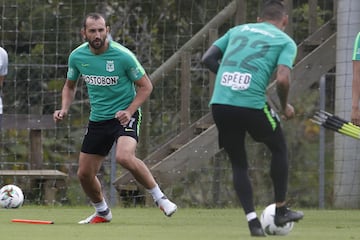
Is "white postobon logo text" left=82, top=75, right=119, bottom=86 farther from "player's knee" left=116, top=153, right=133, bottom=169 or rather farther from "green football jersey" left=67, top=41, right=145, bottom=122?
"player's knee" left=116, top=153, right=133, bottom=169

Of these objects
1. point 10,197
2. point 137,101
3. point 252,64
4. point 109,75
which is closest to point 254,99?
point 252,64

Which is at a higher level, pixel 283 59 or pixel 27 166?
pixel 283 59

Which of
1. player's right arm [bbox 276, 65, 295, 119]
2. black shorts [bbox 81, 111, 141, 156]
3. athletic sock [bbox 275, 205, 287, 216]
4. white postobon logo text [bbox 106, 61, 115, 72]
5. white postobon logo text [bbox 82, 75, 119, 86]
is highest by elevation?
player's right arm [bbox 276, 65, 295, 119]

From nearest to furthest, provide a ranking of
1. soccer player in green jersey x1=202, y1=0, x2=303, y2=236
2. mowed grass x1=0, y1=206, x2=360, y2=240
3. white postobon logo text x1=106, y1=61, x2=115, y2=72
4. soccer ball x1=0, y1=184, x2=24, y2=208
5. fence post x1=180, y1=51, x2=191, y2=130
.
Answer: soccer player in green jersey x1=202, y1=0, x2=303, y2=236 → mowed grass x1=0, y1=206, x2=360, y2=240 → white postobon logo text x1=106, y1=61, x2=115, y2=72 → soccer ball x1=0, y1=184, x2=24, y2=208 → fence post x1=180, y1=51, x2=191, y2=130

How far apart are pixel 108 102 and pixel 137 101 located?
1.27ft

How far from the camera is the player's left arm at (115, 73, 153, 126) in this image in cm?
1105

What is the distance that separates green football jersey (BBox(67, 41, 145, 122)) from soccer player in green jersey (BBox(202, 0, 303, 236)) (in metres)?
2.11

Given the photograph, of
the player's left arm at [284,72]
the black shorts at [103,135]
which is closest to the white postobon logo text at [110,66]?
the black shorts at [103,135]

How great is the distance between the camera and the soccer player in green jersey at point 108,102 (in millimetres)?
11250

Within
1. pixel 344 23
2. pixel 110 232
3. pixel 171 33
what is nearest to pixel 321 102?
pixel 344 23

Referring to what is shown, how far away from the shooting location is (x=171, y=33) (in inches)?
766

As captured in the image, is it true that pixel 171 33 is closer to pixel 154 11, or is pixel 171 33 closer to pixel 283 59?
pixel 154 11

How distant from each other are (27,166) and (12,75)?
4.51 ft

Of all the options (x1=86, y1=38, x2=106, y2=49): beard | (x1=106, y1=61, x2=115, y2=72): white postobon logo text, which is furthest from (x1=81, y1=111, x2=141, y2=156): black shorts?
(x1=86, y1=38, x2=106, y2=49): beard
